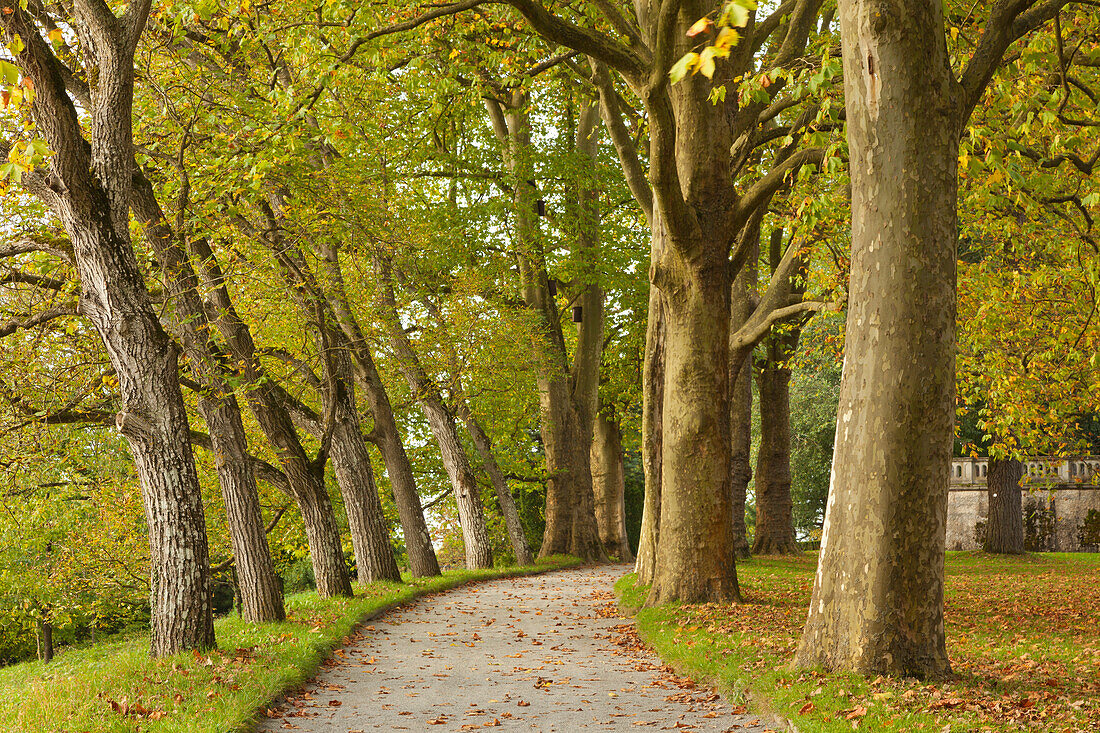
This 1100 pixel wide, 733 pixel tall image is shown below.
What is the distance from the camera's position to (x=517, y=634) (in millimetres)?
11992

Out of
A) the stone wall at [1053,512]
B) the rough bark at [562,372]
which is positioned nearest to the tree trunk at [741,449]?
the rough bark at [562,372]

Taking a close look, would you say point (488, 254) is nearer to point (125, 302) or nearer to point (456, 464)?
point (456, 464)

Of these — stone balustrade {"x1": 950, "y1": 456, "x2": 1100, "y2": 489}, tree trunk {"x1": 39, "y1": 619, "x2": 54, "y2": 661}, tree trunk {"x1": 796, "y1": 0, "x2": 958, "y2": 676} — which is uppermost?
tree trunk {"x1": 796, "y1": 0, "x2": 958, "y2": 676}

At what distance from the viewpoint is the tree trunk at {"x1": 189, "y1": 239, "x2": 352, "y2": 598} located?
12.2m

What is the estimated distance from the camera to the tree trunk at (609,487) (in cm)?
2762

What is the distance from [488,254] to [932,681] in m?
17.7

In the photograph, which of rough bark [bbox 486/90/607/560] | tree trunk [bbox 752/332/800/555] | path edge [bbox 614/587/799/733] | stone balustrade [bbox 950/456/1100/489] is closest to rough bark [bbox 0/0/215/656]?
path edge [bbox 614/587/799/733]

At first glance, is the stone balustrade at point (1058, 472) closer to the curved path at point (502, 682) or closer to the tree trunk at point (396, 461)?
the tree trunk at point (396, 461)

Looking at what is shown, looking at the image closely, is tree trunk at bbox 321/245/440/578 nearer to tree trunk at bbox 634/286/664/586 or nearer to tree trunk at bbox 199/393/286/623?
tree trunk at bbox 199/393/286/623

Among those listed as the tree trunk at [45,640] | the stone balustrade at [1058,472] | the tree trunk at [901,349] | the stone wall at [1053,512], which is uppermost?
the tree trunk at [901,349]

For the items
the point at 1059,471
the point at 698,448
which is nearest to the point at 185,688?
the point at 698,448

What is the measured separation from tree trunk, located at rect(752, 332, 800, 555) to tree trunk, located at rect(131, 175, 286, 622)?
15262mm

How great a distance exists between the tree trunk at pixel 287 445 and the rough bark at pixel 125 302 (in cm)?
221

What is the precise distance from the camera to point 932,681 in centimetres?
695
